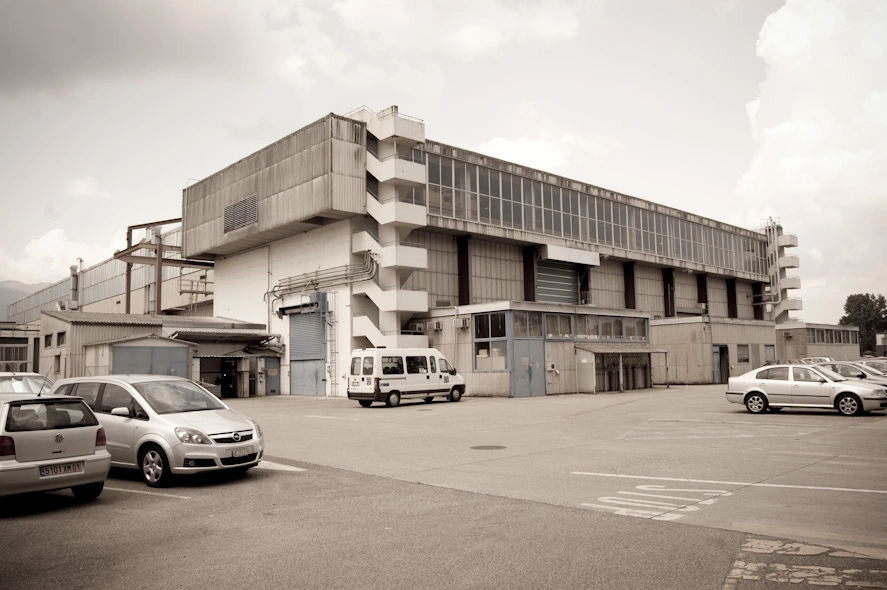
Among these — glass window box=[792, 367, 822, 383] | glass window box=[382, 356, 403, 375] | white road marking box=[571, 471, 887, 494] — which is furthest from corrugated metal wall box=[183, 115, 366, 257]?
white road marking box=[571, 471, 887, 494]

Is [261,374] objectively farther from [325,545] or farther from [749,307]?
[749,307]

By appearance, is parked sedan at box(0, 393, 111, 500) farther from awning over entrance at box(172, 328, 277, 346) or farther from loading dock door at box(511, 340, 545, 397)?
awning over entrance at box(172, 328, 277, 346)

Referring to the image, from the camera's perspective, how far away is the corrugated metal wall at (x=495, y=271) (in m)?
46.2

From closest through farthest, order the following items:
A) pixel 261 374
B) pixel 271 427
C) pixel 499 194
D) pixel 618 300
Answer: pixel 271 427 < pixel 261 374 < pixel 499 194 < pixel 618 300

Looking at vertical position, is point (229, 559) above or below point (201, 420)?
below

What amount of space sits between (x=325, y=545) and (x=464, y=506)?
2.23 meters

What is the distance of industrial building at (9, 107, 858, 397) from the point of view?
3684cm

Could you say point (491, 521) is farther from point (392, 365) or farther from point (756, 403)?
point (392, 365)

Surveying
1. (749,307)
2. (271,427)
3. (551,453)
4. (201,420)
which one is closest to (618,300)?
(749,307)

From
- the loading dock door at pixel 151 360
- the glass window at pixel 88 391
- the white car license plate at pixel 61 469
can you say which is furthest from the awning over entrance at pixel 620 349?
the white car license plate at pixel 61 469

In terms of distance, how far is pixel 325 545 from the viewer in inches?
266

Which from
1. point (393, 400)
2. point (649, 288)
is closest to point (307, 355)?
point (393, 400)

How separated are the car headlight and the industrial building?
24.2m

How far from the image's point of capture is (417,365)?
2941 centimetres
